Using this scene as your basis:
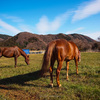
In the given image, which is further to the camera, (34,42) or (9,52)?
(34,42)

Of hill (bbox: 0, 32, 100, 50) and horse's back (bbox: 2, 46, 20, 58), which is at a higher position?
hill (bbox: 0, 32, 100, 50)

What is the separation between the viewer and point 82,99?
8.54 ft

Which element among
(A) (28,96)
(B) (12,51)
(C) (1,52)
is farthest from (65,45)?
(C) (1,52)

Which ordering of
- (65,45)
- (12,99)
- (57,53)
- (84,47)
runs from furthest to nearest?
1. (84,47)
2. (65,45)
3. (57,53)
4. (12,99)

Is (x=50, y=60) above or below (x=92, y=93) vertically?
above

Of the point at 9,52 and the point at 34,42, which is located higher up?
the point at 34,42

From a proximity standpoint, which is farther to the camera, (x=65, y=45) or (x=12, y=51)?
(x=12, y=51)

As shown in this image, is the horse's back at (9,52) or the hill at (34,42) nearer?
the horse's back at (9,52)

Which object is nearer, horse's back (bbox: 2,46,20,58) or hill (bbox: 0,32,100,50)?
horse's back (bbox: 2,46,20,58)

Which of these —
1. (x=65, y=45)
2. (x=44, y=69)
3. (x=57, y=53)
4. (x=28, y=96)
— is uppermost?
(x=65, y=45)

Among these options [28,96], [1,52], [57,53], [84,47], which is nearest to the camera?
[28,96]

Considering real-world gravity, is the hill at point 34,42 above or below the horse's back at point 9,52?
above

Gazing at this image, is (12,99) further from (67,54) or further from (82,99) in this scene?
(67,54)

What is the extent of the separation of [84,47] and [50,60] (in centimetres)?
3840
